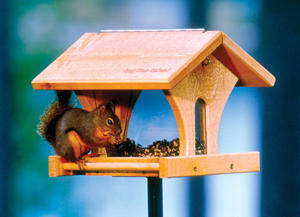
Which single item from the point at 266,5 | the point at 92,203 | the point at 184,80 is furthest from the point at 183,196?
the point at 184,80

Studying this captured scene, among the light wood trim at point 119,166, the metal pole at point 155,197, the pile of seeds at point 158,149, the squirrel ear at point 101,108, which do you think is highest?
the squirrel ear at point 101,108

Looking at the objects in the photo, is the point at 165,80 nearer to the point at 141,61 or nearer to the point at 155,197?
the point at 141,61

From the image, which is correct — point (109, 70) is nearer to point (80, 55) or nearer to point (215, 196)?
point (80, 55)

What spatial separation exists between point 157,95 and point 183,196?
129cm

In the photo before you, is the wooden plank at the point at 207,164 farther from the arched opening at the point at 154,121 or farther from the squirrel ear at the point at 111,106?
the squirrel ear at the point at 111,106

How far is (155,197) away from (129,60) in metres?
0.54

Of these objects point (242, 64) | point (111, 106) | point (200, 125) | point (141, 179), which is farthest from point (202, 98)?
point (141, 179)

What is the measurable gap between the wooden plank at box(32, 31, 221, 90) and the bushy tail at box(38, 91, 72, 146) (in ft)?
0.38

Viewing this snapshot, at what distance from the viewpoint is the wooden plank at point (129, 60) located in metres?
1.95

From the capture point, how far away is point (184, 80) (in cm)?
214

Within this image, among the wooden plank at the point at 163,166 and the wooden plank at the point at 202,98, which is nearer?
the wooden plank at the point at 163,166

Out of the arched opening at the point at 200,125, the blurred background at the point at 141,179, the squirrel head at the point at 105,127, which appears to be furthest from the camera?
the blurred background at the point at 141,179

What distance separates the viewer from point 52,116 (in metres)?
2.22

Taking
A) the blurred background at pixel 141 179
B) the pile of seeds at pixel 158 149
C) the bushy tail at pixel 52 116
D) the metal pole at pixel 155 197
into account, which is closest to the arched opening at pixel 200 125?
the pile of seeds at pixel 158 149
